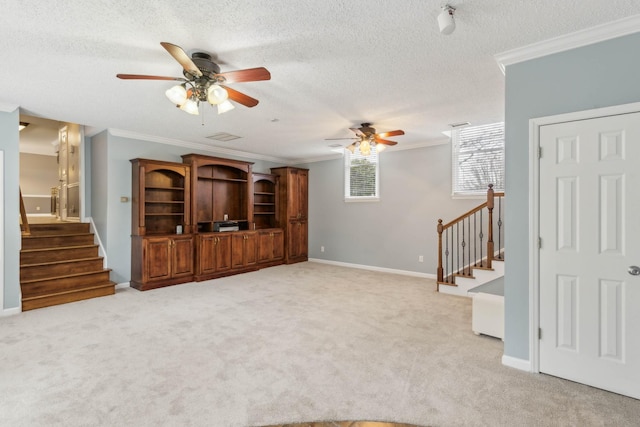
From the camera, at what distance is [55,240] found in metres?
5.25

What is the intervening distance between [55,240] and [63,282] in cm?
92

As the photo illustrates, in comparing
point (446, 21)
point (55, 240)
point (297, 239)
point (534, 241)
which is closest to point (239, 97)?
point (446, 21)

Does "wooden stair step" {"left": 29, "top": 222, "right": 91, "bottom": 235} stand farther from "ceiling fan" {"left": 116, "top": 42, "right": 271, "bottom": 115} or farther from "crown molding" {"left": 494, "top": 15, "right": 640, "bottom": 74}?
"crown molding" {"left": 494, "top": 15, "right": 640, "bottom": 74}

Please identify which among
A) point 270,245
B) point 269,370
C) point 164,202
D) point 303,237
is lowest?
point 269,370

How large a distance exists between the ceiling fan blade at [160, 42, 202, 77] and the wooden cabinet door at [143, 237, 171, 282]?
12.0 feet

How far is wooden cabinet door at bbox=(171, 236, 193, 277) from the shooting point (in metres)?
5.67

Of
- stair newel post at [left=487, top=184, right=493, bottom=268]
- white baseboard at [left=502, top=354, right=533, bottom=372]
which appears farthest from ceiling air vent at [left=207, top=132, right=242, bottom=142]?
white baseboard at [left=502, top=354, right=533, bottom=372]

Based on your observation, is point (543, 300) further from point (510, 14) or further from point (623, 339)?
point (510, 14)

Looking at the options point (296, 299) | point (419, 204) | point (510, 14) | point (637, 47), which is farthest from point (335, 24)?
point (419, 204)

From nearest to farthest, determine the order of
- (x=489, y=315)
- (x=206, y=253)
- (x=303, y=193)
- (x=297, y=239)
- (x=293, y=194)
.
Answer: (x=489, y=315) → (x=206, y=253) → (x=293, y=194) → (x=297, y=239) → (x=303, y=193)

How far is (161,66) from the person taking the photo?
293cm

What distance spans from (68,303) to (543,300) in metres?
5.74

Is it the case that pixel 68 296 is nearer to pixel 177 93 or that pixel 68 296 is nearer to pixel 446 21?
pixel 177 93

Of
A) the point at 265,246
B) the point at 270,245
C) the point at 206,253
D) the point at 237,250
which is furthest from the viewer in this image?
the point at 270,245
